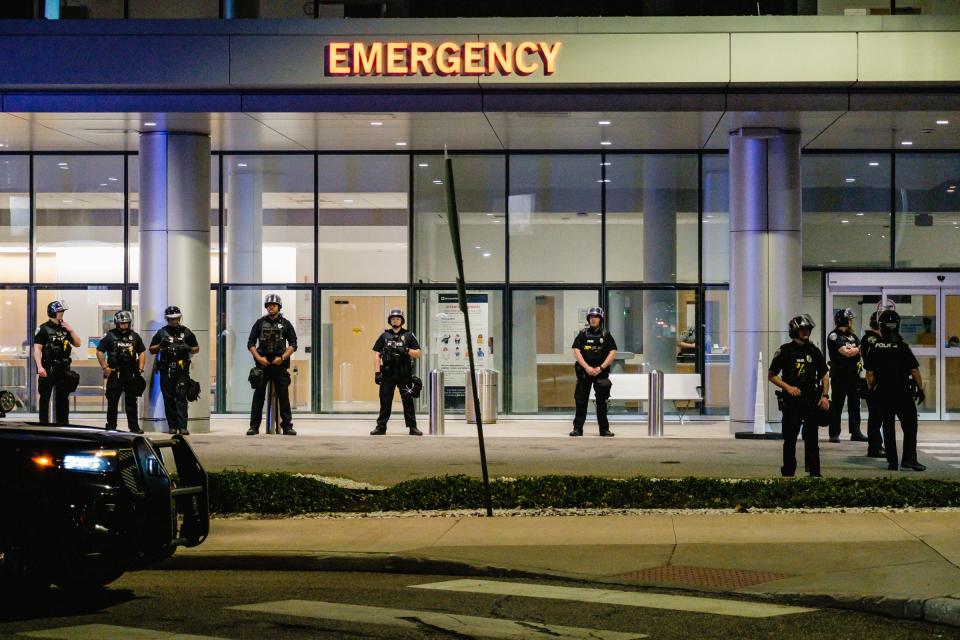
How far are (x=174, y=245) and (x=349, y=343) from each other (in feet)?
15.6

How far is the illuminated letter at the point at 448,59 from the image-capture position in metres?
19.0

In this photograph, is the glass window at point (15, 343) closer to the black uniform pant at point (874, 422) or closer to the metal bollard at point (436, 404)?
the metal bollard at point (436, 404)

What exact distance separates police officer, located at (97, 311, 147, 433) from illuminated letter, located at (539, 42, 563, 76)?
7361 millimetres

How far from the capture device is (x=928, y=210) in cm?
2408

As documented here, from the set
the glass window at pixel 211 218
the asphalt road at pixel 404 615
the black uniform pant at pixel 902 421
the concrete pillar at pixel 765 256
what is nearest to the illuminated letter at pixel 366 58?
the concrete pillar at pixel 765 256

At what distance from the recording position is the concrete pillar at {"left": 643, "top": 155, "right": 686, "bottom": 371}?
79.2 ft

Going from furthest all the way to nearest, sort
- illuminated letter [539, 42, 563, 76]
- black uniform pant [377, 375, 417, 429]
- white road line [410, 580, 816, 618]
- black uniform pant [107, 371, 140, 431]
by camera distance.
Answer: black uniform pant [377, 375, 417, 429], black uniform pant [107, 371, 140, 431], illuminated letter [539, 42, 563, 76], white road line [410, 580, 816, 618]

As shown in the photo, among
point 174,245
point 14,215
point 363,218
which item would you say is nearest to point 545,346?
point 363,218

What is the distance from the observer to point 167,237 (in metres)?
21.1

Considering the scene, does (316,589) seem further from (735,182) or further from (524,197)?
(524,197)

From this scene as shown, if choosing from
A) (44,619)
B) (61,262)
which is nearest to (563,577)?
(44,619)

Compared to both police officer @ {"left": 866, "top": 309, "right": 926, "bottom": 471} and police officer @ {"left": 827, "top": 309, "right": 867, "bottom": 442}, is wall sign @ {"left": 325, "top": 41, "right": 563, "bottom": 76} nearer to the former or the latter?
police officer @ {"left": 827, "top": 309, "right": 867, "bottom": 442}

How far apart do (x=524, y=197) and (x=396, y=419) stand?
4.76m

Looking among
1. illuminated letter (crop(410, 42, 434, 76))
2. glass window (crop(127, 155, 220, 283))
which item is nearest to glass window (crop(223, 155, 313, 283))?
glass window (crop(127, 155, 220, 283))
